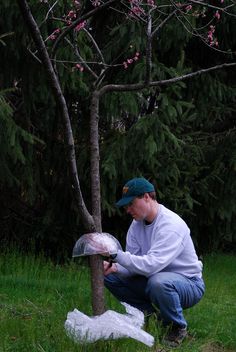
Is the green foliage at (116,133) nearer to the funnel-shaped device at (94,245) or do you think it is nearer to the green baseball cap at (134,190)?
the green baseball cap at (134,190)

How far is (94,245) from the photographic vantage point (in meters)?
4.39

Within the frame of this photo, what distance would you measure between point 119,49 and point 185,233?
449 centimetres

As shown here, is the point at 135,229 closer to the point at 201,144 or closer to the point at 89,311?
the point at 89,311

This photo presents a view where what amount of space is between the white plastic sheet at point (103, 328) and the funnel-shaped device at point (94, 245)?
371 millimetres

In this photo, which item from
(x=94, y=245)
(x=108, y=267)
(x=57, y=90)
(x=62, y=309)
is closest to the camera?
(x=57, y=90)

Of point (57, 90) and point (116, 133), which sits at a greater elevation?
point (57, 90)

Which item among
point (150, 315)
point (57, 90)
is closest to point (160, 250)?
point (150, 315)

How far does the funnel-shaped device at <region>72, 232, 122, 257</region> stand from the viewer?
14.4 ft

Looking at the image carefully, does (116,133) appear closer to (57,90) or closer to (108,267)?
(108,267)

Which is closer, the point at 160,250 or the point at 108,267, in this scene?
the point at 160,250

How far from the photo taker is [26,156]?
8.66 m

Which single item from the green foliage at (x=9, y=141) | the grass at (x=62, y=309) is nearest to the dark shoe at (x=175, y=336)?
the grass at (x=62, y=309)

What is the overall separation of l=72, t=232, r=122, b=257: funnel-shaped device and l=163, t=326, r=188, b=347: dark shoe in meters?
0.70

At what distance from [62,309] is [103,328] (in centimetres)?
137
